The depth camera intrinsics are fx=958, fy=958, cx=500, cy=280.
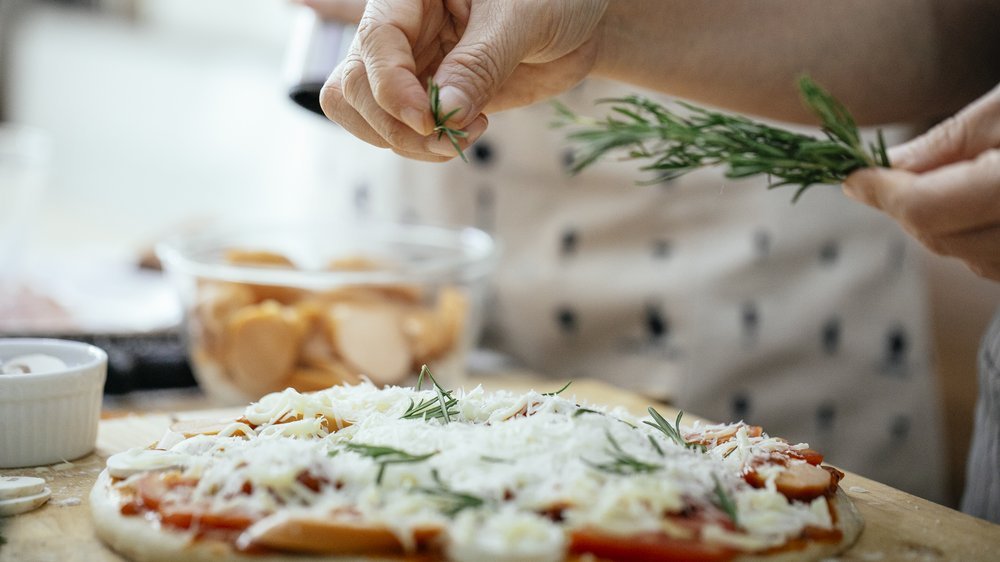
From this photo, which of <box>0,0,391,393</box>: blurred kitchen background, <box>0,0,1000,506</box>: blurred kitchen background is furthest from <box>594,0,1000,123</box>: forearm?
<box>0,0,391,393</box>: blurred kitchen background

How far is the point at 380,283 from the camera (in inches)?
65.6

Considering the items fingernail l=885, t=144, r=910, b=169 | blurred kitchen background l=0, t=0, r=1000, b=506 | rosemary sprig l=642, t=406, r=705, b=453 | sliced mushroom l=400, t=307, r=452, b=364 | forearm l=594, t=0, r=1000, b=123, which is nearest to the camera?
rosemary sprig l=642, t=406, r=705, b=453

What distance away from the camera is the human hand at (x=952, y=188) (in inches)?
38.3

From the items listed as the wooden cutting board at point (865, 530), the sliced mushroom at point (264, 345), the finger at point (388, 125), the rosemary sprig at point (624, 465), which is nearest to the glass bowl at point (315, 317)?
the sliced mushroom at point (264, 345)

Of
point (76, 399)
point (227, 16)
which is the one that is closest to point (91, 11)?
point (227, 16)

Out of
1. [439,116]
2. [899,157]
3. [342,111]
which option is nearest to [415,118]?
[439,116]

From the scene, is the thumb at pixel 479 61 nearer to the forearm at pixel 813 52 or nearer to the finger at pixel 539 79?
the finger at pixel 539 79

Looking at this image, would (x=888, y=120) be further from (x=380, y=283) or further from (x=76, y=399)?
(x=76, y=399)

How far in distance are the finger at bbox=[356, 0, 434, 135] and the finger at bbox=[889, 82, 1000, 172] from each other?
24.7 inches

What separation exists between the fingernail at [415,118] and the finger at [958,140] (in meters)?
0.62

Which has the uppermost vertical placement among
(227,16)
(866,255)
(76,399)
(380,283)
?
(227,16)

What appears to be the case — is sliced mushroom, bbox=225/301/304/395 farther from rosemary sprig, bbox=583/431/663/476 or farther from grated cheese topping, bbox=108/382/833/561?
rosemary sprig, bbox=583/431/663/476

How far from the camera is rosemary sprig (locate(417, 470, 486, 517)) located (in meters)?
0.83

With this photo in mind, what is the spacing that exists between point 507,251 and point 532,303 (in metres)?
0.14
